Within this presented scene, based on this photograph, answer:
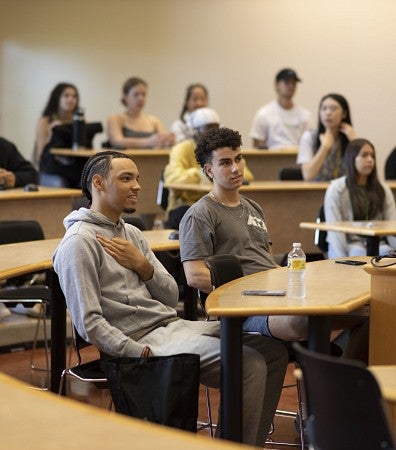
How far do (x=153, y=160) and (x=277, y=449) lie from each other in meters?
5.05

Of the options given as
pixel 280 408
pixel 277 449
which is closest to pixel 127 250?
pixel 277 449

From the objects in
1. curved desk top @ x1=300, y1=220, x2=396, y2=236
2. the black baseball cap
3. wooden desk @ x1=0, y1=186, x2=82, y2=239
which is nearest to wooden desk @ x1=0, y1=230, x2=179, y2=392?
curved desk top @ x1=300, y1=220, x2=396, y2=236

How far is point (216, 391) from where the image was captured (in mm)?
5324

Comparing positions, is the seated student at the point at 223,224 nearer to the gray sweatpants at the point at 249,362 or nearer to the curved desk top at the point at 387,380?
the gray sweatpants at the point at 249,362

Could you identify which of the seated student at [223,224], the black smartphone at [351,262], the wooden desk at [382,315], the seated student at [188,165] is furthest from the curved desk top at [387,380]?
the seated student at [188,165]

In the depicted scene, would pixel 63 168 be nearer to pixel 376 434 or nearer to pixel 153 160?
pixel 153 160

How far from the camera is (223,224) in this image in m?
4.54

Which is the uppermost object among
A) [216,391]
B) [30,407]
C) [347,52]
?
[347,52]

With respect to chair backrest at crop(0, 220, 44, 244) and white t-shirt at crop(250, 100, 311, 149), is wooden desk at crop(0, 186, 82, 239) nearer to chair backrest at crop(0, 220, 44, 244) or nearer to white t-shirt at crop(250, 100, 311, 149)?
chair backrest at crop(0, 220, 44, 244)

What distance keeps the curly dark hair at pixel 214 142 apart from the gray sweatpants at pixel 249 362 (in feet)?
3.17

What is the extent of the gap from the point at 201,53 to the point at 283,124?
2.66 meters

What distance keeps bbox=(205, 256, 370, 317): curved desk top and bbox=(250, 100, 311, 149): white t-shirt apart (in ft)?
17.6

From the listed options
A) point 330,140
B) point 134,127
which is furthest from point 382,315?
point 134,127

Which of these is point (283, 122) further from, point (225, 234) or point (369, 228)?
point (225, 234)
